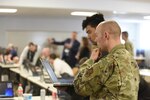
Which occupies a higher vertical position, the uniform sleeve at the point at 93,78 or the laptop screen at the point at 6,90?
the uniform sleeve at the point at 93,78

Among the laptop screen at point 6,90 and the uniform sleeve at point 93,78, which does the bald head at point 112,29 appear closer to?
the uniform sleeve at point 93,78

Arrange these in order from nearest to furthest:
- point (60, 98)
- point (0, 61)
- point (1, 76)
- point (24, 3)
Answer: point (60, 98)
point (24, 3)
point (1, 76)
point (0, 61)

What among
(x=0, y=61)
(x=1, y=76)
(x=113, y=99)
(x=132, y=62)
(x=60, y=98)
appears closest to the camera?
(x=113, y=99)

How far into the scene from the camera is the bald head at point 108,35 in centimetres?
206

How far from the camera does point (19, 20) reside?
1134 centimetres

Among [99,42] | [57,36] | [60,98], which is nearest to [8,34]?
[57,36]

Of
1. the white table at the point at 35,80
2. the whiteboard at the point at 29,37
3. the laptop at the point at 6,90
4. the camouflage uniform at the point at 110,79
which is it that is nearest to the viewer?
the camouflage uniform at the point at 110,79

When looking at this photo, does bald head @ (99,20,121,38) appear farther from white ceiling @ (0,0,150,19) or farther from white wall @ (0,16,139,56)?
white wall @ (0,16,139,56)

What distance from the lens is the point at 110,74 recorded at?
200cm

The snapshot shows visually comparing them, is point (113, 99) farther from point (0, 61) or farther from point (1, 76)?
point (0, 61)

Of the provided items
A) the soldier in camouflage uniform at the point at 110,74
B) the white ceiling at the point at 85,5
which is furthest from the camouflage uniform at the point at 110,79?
the white ceiling at the point at 85,5

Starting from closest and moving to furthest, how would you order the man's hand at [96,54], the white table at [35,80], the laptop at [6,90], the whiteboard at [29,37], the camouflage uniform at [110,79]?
the camouflage uniform at [110,79] < the man's hand at [96,54] < the laptop at [6,90] < the white table at [35,80] < the whiteboard at [29,37]

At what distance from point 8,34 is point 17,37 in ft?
1.15

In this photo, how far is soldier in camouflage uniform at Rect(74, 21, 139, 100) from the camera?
1.98 metres
